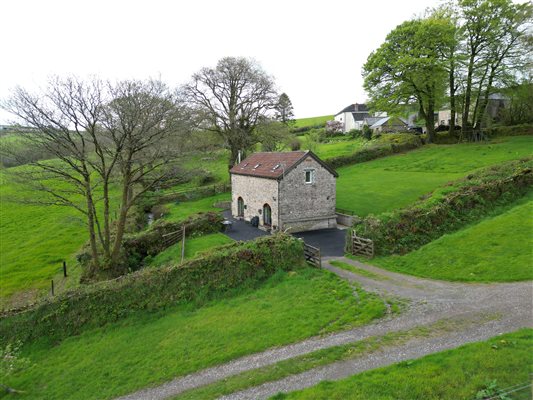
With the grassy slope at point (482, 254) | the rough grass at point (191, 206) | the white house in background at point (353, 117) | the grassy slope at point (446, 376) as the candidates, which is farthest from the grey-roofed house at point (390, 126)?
the grassy slope at point (446, 376)

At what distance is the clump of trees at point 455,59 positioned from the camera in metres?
44.5

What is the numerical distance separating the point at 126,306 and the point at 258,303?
269 inches

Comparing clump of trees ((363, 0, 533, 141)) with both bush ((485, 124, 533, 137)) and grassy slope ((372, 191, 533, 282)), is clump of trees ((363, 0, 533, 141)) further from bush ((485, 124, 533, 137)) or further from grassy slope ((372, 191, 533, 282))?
grassy slope ((372, 191, 533, 282))

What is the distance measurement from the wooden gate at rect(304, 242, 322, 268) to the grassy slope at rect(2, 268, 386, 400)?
213 cm

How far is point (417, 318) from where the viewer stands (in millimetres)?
13516

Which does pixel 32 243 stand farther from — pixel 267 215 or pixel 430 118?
pixel 430 118

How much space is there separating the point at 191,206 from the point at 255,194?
13.0 m

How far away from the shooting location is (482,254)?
18.1 metres

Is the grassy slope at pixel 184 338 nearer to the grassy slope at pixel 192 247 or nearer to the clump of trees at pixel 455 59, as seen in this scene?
the grassy slope at pixel 192 247

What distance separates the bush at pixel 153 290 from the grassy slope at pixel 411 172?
14.8 m

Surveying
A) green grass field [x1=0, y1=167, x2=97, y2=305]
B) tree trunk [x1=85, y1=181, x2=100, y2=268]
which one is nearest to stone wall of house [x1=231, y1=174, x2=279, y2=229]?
tree trunk [x1=85, y1=181, x2=100, y2=268]

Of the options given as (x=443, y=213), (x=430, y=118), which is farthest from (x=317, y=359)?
(x=430, y=118)

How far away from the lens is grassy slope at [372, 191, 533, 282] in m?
16.5

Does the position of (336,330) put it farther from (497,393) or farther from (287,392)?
(497,393)
